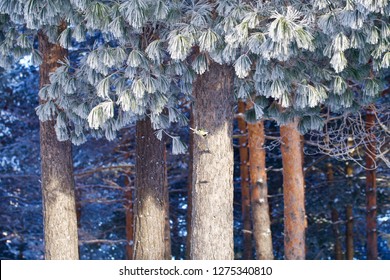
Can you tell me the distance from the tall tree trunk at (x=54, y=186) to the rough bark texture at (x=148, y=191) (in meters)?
1.02

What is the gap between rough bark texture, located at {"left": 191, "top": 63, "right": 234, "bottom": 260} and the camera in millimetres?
8086

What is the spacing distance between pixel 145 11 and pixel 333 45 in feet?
6.46

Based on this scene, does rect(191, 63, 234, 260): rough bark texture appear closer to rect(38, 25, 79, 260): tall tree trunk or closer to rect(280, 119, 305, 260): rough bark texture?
rect(38, 25, 79, 260): tall tree trunk

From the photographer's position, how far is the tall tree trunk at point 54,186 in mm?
9141

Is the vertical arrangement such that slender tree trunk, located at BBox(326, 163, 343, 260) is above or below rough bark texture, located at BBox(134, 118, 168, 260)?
above

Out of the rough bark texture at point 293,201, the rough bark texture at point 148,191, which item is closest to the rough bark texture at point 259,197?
the rough bark texture at point 293,201

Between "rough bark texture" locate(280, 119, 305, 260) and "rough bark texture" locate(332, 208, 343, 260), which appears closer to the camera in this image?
"rough bark texture" locate(280, 119, 305, 260)

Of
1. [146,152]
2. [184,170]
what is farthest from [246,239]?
[146,152]

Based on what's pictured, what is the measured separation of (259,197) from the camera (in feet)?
41.3

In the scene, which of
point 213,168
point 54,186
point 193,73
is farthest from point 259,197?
point 193,73

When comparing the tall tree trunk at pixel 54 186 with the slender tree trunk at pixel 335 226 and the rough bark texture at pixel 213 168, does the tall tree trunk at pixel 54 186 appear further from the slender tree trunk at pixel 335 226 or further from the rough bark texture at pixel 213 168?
the slender tree trunk at pixel 335 226

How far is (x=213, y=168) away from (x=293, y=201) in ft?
13.7

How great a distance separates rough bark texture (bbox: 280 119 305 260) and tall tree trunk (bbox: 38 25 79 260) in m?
4.15

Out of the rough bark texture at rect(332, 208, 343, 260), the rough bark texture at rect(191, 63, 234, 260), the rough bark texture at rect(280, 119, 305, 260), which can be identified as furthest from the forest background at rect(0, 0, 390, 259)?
the rough bark texture at rect(332, 208, 343, 260)
